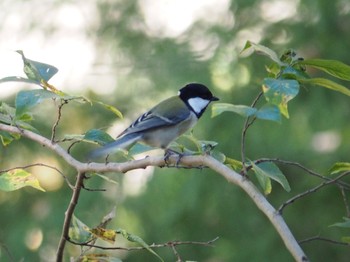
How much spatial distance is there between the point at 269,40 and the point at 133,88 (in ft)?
2.78

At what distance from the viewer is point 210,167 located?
3.81 feet

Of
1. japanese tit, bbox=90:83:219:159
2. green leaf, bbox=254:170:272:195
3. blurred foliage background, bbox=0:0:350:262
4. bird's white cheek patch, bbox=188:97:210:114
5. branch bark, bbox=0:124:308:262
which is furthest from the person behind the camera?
blurred foliage background, bbox=0:0:350:262

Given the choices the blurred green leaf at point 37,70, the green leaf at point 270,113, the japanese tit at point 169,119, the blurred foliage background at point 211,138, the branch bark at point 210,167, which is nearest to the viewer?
the branch bark at point 210,167

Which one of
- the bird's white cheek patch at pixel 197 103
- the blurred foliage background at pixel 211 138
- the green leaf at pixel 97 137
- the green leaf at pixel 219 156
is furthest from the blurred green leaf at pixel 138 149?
the blurred foliage background at pixel 211 138

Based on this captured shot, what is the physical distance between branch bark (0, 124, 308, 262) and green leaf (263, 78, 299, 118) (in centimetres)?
11

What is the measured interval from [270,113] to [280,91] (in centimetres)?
3

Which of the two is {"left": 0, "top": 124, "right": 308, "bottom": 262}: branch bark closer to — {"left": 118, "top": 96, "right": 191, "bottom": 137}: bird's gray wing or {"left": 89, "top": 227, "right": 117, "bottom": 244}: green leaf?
{"left": 89, "top": 227, "right": 117, "bottom": 244}: green leaf

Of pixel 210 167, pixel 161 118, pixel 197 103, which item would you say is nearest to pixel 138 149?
pixel 210 167

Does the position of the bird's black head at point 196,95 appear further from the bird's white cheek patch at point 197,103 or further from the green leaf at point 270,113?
the green leaf at point 270,113

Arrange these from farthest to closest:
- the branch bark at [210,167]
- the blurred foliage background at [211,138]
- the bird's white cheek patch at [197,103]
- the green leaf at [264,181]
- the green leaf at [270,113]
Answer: the blurred foliage background at [211,138]
the bird's white cheek patch at [197,103]
the green leaf at [264,181]
the green leaf at [270,113]
the branch bark at [210,167]

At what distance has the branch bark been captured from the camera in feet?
3.35

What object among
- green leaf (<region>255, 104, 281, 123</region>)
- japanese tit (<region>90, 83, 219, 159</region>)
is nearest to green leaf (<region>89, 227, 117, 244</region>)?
green leaf (<region>255, 104, 281, 123</region>)

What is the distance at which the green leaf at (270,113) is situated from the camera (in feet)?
3.70

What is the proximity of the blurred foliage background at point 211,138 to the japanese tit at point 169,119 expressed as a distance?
6.77 feet
